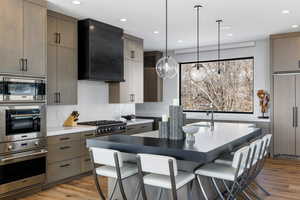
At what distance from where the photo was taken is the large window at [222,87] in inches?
271

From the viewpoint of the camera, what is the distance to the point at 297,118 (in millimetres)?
5754

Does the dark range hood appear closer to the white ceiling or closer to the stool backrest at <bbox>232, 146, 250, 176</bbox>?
the white ceiling

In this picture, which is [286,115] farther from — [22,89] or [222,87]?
[22,89]

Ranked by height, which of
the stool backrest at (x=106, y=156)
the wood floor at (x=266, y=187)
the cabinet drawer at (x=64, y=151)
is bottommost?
the wood floor at (x=266, y=187)

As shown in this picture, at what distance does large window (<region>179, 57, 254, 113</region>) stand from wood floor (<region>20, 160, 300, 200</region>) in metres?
2.29

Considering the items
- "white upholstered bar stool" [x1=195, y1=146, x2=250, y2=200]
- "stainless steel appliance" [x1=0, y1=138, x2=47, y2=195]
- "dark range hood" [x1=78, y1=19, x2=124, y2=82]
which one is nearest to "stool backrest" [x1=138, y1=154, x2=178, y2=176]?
"white upholstered bar stool" [x1=195, y1=146, x2=250, y2=200]

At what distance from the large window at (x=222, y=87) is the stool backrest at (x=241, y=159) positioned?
4.01 metres

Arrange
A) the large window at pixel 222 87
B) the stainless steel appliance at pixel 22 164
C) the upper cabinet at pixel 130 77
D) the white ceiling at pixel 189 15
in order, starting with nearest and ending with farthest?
the stainless steel appliance at pixel 22 164, the white ceiling at pixel 189 15, the upper cabinet at pixel 130 77, the large window at pixel 222 87

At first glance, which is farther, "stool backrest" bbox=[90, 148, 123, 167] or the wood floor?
the wood floor

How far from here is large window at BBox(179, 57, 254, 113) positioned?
6.89m

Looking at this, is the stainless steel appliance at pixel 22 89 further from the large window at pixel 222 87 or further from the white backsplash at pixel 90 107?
the large window at pixel 222 87

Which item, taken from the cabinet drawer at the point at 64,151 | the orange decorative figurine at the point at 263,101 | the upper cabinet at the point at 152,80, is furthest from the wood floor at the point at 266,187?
the upper cabinet at the point at 152,80

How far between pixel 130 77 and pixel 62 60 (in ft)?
6.18

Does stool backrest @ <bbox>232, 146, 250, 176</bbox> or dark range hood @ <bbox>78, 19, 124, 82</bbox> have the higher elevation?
dark range hood @ <bbox>78, 19, 124, 82</bbox>
